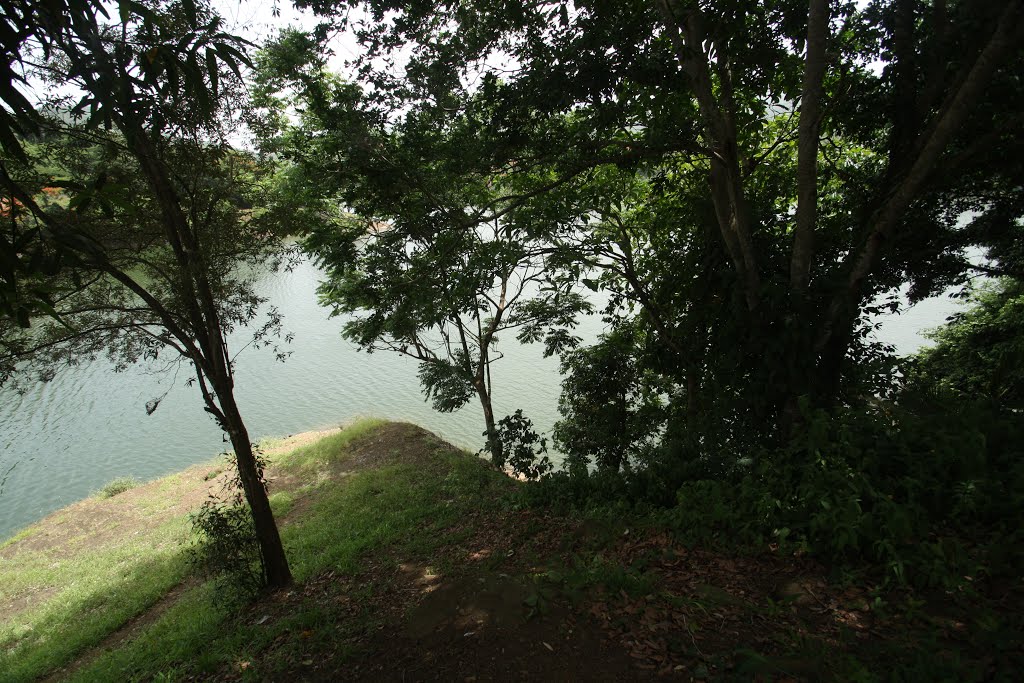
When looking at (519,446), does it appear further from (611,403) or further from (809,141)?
(809,141)

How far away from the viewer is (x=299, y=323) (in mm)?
19562

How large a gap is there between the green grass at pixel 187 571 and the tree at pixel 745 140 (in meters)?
3.48

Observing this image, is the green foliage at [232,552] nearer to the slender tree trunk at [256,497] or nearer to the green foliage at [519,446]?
the slender tree trunk at [256,497]

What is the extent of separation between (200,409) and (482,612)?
584 inches

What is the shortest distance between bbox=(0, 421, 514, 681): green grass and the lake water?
Answer: 290 centimetres

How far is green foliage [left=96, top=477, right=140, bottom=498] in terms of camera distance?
1199cm

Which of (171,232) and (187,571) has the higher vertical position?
(171,232)

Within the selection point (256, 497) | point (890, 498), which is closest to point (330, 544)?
point (256, 497)

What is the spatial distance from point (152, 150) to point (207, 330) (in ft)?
5.50

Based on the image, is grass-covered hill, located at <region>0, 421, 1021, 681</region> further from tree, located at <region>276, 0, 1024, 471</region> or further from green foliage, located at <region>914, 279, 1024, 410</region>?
green foliage, located at <region>914, 279, 1024, 410</region>

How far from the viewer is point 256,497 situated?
5.35 metres

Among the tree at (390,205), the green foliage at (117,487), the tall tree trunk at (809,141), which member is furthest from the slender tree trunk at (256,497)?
the green foliage at (117,487)

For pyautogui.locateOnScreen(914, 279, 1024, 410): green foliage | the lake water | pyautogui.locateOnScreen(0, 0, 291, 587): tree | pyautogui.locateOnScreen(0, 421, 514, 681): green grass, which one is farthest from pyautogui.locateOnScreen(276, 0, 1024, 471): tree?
the lake water

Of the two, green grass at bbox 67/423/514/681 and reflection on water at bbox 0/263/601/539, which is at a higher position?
reflection on water at bbox 0/263/601/539
